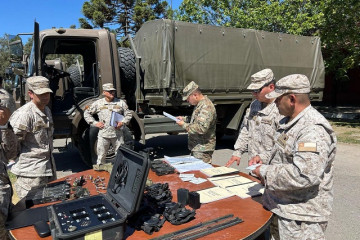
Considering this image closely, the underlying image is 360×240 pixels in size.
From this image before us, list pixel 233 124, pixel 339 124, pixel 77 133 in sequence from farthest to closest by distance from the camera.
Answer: pixel 339 124 → pixel 233 124 → pixel 77 133

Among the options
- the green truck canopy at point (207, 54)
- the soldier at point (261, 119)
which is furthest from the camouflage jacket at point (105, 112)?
the soldier at point (261, 119)

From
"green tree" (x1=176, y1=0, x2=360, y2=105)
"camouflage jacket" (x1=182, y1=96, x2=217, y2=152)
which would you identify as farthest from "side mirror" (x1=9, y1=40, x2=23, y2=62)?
"green tree" (x1=176, y1=0, x2=360, y2=105)

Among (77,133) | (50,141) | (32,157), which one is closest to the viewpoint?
(32,157)

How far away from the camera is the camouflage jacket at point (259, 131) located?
289cm

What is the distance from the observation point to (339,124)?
1201 cm

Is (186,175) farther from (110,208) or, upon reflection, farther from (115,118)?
(115,118)

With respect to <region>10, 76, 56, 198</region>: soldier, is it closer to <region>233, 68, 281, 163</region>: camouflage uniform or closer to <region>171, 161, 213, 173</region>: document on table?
<region>171, 161, 213, 173</region>: document on table

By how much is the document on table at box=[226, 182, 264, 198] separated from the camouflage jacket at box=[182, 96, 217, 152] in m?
1.15

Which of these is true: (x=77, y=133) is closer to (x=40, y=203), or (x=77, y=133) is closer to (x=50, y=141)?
(x=50, y=141)

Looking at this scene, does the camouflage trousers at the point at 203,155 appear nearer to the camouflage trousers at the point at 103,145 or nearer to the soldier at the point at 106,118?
the soldier at the point at 106,118

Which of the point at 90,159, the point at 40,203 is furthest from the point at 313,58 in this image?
the point at 40,203

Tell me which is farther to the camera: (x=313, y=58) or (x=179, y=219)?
(x=313, y=58)

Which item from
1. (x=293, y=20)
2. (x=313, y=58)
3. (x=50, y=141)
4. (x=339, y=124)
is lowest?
(x=339, y=124)

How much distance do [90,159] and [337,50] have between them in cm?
1209
